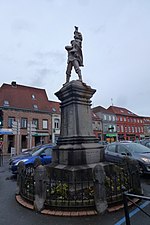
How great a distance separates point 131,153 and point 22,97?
28684 mm

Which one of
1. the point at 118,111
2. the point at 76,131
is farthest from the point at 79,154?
the point at 118,111

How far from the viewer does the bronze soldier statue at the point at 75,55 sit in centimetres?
708

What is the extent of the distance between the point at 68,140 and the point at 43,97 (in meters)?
32.3

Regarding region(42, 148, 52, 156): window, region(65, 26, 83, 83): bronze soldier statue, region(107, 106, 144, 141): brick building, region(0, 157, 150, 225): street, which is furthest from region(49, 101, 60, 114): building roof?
region(0, 157, 150, 225): street

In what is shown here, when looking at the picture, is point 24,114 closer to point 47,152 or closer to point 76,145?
point 47,152

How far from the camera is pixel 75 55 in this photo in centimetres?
714

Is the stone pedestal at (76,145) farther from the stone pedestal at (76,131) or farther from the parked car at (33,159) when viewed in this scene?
the parked car at (33,159)

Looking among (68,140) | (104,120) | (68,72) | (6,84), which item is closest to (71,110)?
(68,140)

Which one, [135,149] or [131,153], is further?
[135,149]

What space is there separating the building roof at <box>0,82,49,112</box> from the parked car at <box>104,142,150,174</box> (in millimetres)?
24341

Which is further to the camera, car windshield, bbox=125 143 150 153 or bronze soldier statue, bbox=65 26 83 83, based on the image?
car windshield, bbox=125 143 150 153

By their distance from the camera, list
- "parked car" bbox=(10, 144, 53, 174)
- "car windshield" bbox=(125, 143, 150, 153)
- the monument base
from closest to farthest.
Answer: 1. the monument base
2. "car windshield" bbox=(125, 143, 150, 153)
3. "parked car" bbox=(10, 144, 53, 174)

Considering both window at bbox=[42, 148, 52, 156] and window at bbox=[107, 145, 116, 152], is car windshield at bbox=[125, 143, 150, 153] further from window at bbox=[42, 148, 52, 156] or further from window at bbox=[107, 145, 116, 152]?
window at bbox=[42, 148, 52, 156]

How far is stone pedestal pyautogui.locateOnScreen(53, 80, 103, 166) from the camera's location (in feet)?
18.2
